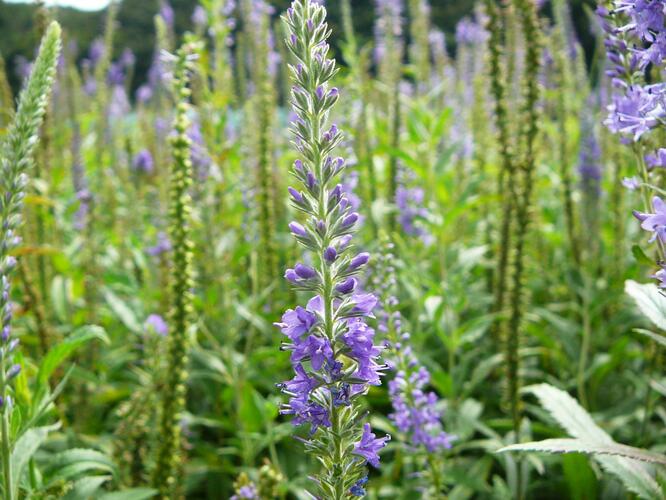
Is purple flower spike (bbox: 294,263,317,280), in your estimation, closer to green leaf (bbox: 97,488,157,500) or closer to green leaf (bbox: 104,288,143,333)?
green leaf (bbox: 97,488,157,500)

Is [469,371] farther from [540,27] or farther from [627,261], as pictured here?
[540,27]

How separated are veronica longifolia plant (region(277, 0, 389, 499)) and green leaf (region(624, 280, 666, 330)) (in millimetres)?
899

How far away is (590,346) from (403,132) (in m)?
3.02

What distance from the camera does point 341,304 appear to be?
4.86ft

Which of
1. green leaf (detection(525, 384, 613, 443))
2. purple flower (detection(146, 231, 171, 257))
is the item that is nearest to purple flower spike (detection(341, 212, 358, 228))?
green leaf (detection(525, 384, 613, 443))

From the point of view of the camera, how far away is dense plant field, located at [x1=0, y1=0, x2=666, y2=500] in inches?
58.7

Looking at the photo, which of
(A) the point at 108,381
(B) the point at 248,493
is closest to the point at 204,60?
(A) the point at 108,381

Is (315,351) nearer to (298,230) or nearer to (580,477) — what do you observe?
(298,230)

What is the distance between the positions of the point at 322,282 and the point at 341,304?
0.07 meters

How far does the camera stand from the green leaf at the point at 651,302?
6.11 feet

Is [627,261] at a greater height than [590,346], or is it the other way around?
Result: [627,261]

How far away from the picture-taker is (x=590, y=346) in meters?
4.24

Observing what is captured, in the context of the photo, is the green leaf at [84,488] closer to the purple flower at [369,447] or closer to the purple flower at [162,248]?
the purple flower at [369,447]

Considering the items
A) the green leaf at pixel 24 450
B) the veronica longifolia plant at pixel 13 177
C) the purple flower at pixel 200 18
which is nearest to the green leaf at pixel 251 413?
the green leaf at pixel 24 450
